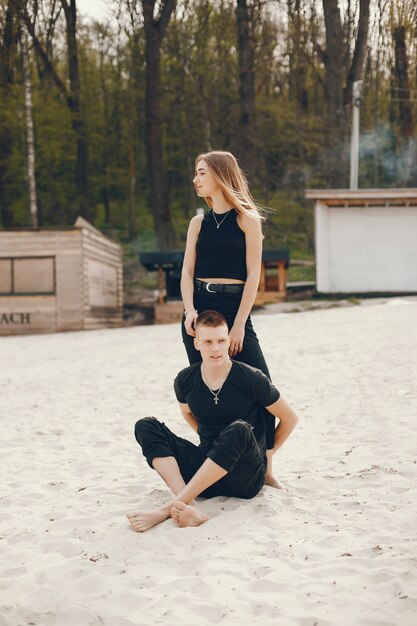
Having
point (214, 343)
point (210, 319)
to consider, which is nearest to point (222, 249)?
point (210, 319)

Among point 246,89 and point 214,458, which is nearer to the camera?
point 214,458

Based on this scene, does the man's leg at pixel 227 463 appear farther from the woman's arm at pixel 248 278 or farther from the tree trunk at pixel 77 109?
the tree trunk at pixel 77 109

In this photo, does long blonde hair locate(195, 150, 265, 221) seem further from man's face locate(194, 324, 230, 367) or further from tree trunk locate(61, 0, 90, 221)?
tree trunk locate(61, 0, 90, 221)

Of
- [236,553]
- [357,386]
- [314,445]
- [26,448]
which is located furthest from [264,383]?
[357,386]

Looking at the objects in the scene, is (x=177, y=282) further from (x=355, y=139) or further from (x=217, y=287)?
(x=217, y=287)

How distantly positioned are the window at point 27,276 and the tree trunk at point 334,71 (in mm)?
11549

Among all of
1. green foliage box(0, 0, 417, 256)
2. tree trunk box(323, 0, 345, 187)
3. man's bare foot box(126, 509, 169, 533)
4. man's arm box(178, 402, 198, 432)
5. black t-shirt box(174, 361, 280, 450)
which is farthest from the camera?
green foliage box(0, 0, 417, 256)

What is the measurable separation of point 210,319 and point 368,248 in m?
16.6

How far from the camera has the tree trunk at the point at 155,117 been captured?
24.2 meters

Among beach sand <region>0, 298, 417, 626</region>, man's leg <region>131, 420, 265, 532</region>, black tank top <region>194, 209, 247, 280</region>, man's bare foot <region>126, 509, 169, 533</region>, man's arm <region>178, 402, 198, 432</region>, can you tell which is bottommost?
beach sand <region>0, 298, 417, 626</region>

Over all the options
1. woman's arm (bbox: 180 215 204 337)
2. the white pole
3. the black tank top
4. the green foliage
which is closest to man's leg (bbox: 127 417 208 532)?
woman's arm (bbox: 180 215 204 337)

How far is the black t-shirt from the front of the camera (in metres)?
4.02

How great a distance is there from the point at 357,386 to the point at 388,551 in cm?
482

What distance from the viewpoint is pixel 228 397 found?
4.02m
